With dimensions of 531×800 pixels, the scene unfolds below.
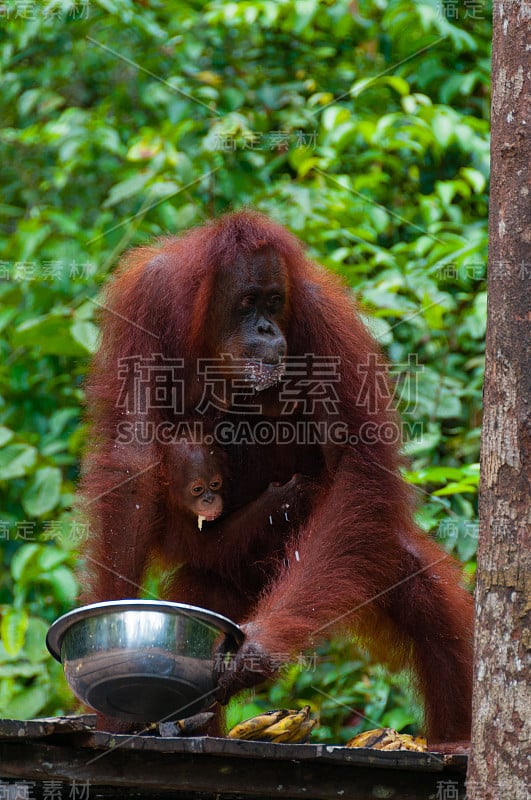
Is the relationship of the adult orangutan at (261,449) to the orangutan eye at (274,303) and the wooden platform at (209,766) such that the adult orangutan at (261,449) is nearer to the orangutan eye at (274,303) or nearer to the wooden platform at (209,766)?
the orangutan eye at (274,303)

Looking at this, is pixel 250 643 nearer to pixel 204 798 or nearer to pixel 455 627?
pixel 204 798

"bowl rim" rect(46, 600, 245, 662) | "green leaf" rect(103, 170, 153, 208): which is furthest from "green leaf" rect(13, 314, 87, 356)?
"bowl rim" rect(46, 600, 245, 662)

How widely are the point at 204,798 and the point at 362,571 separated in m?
0.65

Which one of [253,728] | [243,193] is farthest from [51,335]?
[253,728]

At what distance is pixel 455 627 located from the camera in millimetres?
3047

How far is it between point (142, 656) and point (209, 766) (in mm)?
266

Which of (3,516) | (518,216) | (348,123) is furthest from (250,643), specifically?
(348,123)

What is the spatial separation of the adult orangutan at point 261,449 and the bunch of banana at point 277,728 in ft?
1.13

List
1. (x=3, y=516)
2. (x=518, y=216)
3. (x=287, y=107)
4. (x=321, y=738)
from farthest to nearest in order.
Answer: (x=287, y=107), (x=3, y=516), (x=321, y=738), (x=518, y=216)

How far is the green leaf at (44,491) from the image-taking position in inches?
157

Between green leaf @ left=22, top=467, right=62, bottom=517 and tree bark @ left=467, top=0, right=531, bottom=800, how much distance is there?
231cm

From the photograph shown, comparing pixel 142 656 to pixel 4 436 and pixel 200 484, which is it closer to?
pixel 200 484

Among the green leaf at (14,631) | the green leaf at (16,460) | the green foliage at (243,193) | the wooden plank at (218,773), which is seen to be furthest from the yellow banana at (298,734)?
the green leaf at (16,460)

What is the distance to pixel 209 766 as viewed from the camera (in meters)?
2.23
